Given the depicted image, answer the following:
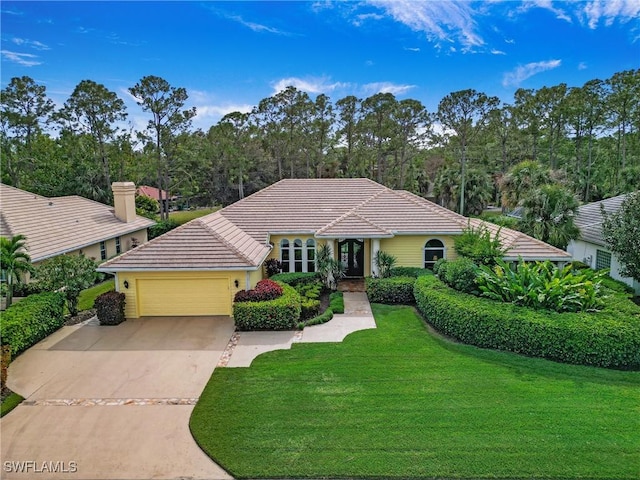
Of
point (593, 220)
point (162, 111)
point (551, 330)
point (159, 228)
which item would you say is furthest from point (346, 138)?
point (551, 330)

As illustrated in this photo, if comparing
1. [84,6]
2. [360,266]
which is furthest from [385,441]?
[84,6]

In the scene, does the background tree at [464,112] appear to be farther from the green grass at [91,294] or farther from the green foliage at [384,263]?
the green grass at [91,294]

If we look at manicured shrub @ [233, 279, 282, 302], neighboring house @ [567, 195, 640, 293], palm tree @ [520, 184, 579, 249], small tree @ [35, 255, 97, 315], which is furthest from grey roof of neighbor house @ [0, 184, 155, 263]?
neighboring house @ [567, 195, 640, 293]

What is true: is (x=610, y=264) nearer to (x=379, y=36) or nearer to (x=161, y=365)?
(x=379, y=36)

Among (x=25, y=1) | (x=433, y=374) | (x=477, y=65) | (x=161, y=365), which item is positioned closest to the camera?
(x=433, y=374)

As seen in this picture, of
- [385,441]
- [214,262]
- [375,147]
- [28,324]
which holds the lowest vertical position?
[385,441]

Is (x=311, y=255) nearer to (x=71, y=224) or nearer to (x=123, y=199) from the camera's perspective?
(x=71, y=224)
